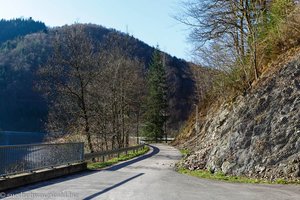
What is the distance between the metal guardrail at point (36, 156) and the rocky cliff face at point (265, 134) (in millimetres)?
5933

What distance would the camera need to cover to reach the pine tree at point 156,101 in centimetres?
6775

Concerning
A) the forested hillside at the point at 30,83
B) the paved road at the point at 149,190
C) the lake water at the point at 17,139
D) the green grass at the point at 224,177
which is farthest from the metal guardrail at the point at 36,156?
the forested hillside at the point at 30,83

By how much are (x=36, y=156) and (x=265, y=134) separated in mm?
9187

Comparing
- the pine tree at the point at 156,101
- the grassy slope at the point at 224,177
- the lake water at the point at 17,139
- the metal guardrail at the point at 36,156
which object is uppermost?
the pine tree at the point at 156,101

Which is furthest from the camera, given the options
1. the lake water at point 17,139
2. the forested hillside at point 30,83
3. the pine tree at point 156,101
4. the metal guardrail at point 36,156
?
the forested hillside at point 30,83

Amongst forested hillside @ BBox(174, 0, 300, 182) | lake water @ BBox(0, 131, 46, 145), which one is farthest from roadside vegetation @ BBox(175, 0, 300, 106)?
lake water @ BBox(0, 131, 46, 145)

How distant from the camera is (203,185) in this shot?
42.8ft

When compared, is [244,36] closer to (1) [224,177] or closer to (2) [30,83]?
(1) [224,177]

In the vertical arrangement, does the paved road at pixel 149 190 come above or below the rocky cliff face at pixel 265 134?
below

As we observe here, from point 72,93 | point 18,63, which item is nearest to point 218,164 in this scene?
point 72,93

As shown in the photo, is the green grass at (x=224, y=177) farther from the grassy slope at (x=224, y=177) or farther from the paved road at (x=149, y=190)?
the paved road at (x=149, y=190)

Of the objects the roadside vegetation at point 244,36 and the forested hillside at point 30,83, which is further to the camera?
the forested hillside at point 30,83

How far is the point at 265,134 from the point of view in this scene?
1555 cm

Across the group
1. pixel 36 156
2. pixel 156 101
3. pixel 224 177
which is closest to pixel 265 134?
pixel 224 177
